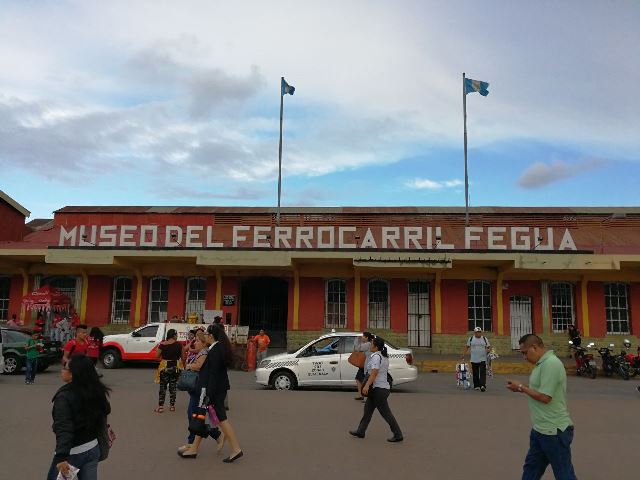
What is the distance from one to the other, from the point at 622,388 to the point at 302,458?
12.4 m

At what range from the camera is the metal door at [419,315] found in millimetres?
22344

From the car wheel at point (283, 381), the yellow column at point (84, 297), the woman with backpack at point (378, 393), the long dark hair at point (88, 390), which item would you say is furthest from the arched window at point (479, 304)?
the long dark hair at point (88, 390)

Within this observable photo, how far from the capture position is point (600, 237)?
89.8 ft

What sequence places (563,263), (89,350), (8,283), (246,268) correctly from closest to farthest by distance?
(89,350) < (563,263) < (246,268) < (8,283)

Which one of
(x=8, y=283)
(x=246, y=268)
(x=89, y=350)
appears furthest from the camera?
(x=8, y=283)

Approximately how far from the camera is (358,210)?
30.0 meters

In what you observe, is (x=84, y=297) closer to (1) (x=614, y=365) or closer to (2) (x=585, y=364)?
(2) (x=585, y=364)

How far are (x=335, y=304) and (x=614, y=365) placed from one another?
1034 cm

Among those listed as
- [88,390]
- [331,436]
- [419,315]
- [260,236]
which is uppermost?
[260,236]

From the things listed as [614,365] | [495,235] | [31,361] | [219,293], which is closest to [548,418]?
[31,361]

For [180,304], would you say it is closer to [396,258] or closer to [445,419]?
[396,258]

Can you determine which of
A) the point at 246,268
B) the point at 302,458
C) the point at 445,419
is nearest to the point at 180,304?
the point at 246,268

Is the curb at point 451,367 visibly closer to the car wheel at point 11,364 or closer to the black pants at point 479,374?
the black pants at point 479,374

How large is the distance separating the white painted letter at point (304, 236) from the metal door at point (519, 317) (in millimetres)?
8677
